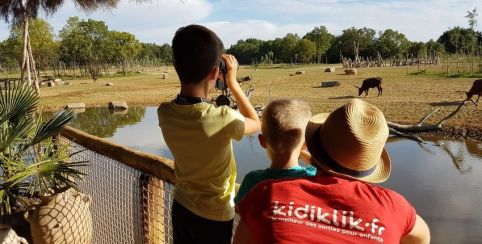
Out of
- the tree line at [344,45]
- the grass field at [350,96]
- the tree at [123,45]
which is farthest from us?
the tree line at [344,45]

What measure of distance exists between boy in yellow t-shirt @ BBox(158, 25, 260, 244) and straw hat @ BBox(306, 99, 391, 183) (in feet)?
1.42

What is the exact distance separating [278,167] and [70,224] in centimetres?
246

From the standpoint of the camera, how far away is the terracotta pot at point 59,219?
11.0 ft

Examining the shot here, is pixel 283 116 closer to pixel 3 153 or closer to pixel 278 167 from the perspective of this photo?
pixel 278 167

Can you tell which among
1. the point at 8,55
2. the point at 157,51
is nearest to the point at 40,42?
the point at 8,55

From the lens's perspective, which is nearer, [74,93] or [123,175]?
[123,175]

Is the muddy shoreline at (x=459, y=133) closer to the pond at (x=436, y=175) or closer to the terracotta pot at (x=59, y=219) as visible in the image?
the pond at (x=436, y=175)

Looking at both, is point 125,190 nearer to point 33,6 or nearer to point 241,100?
point 241,100

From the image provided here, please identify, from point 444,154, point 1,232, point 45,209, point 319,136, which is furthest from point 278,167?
point 444,154

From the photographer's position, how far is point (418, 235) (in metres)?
1.16

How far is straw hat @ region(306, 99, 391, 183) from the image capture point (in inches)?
43.6

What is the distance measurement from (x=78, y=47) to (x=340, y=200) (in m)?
46.8

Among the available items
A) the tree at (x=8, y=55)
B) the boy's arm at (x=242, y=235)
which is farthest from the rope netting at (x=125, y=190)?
the tree at (x=8, y=55)

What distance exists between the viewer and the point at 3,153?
337 centimetres
